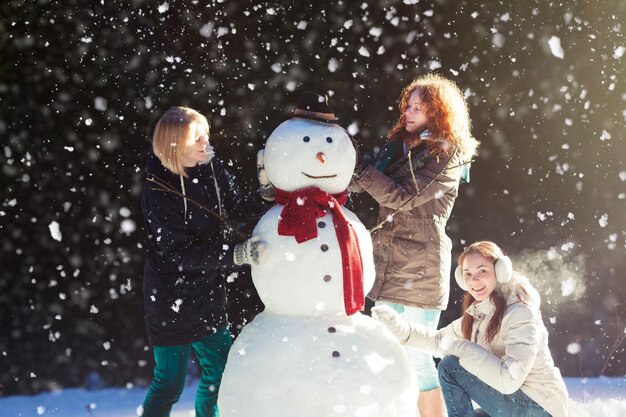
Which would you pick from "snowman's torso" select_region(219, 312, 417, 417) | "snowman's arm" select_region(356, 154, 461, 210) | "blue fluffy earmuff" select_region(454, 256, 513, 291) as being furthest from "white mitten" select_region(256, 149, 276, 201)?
"blue fluffy earmuff" select_region(454, 256, 513, 291)

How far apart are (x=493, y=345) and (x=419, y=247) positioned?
0.59 m

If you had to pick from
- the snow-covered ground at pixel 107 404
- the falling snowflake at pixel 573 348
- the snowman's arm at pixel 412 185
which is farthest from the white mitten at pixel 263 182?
the falling snowflake at pixel 573 348

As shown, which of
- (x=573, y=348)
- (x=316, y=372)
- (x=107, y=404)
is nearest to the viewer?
(x=316, y=372)

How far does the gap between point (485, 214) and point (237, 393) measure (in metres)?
2.76

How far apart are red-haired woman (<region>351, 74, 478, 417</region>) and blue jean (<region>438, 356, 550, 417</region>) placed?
0.63ft

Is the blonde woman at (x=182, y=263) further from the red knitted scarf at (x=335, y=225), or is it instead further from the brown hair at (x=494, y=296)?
the brown hair at (x=494, y=296)

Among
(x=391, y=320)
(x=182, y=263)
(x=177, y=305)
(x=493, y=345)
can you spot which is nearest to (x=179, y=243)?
(x=182, y=263)

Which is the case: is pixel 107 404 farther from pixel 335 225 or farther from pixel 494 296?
pixel 494 296

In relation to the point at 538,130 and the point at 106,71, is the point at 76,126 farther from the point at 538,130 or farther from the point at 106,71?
the point at 538,130

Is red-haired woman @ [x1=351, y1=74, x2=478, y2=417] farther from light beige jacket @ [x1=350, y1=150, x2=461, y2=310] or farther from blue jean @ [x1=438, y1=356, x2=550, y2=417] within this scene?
blue jean @ [x1=438, y1=356, x2=550, y2=417]

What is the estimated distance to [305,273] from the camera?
2.70 m

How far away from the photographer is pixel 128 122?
14.3ft

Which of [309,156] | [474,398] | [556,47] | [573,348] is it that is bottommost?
[573,348]

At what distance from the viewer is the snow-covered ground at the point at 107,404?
13.8 ft
